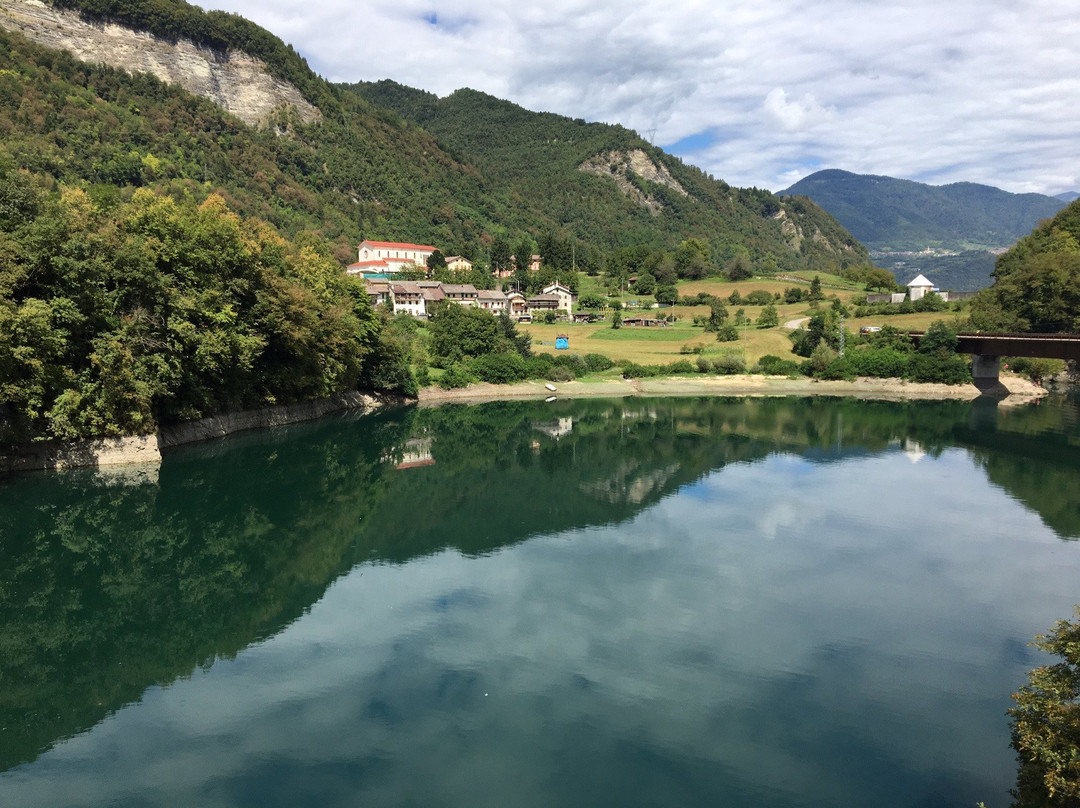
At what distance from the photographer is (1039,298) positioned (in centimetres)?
6869

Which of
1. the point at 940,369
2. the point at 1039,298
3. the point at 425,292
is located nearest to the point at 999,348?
the point at 940,369

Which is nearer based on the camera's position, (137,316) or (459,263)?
(137,316)

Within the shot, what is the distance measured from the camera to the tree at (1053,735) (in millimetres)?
9430

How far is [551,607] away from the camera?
2062 centimetres

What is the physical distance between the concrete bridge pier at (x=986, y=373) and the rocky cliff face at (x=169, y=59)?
462ft

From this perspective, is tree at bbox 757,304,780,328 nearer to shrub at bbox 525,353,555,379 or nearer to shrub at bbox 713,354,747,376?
shrub at bbox 713,354,747,376

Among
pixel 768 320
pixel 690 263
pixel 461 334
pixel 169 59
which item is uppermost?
pixel 169 59

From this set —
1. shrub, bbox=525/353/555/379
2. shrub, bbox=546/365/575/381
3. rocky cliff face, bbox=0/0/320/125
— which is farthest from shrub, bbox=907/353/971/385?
rocky cliff face, bbox=0/0/320/125

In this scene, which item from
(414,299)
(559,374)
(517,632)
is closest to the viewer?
(517,632)

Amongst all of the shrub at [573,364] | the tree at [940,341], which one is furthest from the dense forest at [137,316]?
the tree at [940,341]

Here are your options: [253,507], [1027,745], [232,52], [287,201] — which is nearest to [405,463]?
[253,507]

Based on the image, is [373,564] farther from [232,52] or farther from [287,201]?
[232,52]

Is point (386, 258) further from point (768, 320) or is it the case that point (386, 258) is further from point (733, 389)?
point (733, 389)

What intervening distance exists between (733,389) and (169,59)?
135933mm
